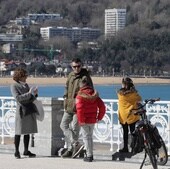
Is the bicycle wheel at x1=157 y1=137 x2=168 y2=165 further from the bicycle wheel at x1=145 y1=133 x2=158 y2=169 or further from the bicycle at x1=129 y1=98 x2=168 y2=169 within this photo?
the bicycle wheel at x1=145 y1=133 x2=158 y2=169

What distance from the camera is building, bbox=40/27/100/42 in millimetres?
166500

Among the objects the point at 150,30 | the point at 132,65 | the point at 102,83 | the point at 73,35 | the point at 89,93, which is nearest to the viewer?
the point at 89,93

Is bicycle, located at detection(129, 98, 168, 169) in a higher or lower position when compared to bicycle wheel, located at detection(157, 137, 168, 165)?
higher

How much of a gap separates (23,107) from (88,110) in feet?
3.57

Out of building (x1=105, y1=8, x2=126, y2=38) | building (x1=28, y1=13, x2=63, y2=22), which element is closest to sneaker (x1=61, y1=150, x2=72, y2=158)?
building (x1=105, y1=8, x2=126, y2=38)

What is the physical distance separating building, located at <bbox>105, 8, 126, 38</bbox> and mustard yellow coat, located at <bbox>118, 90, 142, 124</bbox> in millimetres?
160454

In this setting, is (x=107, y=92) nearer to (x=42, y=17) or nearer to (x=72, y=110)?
(x=72, y=110)

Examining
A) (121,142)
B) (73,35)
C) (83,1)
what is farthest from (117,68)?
(121,142)

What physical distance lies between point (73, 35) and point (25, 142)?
15601 centimetres

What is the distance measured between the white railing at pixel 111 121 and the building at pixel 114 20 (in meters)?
159

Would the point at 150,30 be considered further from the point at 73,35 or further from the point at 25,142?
the point at 25,142

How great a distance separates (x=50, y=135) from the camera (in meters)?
11.8

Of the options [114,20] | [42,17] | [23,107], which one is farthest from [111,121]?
[42,17]

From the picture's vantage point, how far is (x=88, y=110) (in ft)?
35.7
